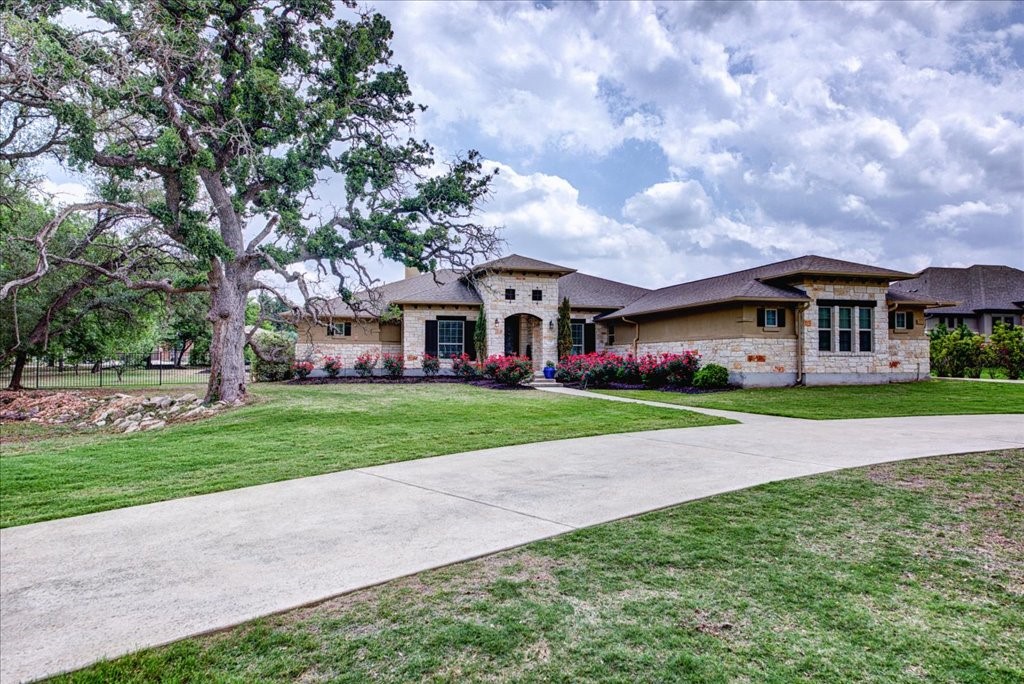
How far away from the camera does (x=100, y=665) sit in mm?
2443

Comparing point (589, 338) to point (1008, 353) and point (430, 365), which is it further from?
point (1008, 353)

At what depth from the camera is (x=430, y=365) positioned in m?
22.4

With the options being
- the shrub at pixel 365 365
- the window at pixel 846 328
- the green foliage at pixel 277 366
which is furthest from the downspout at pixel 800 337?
the green foliage at pixel 277 366

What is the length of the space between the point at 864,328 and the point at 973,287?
20.9m

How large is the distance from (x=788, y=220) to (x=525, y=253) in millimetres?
10150

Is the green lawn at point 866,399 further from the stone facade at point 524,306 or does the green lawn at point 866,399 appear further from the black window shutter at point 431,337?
the black window shutter at point 431,337

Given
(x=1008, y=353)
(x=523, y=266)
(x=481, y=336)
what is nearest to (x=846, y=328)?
(x=1008, y=353)

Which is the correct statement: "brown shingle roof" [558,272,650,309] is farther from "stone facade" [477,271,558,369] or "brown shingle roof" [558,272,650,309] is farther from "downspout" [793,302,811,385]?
"downspout" [793,302,811,385]

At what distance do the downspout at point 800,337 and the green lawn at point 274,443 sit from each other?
26.0ft

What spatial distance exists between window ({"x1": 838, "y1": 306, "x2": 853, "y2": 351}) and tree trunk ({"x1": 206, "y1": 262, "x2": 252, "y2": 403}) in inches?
720

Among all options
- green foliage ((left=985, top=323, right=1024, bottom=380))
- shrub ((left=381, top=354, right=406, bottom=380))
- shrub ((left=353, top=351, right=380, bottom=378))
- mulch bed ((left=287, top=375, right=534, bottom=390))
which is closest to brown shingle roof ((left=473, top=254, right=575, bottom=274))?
mulch bed ((left=287, top=375, right=534, bottom=390))

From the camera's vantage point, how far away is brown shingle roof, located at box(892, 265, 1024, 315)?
30.8 m

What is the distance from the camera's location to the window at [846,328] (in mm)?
18125

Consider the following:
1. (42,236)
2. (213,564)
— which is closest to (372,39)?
(42,236)
